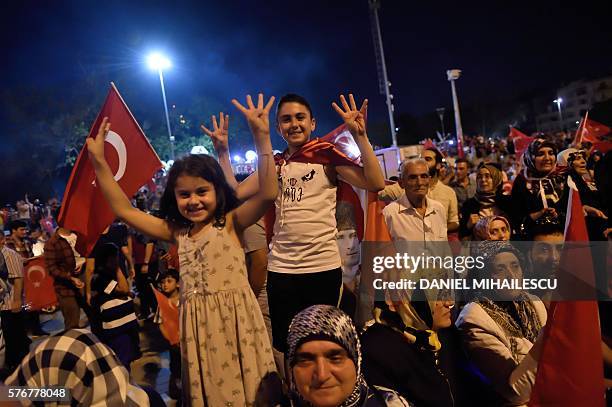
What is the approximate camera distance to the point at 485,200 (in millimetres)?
4867

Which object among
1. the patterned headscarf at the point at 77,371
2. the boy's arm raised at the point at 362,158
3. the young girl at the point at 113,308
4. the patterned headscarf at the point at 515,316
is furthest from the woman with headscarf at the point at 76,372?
the young girl at the point at 113,308

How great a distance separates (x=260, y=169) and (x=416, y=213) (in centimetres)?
212

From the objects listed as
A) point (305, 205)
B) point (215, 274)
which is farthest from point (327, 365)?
point (305, 205)

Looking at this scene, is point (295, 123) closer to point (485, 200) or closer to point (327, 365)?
point (327, 365)

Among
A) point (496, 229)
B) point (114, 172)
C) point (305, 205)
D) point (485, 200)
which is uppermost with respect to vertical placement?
point (114, 172)

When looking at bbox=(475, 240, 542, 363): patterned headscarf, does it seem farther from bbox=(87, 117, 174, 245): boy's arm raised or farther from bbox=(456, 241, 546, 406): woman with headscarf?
bbox=(87, 117, 174, 245): boy's arm raised

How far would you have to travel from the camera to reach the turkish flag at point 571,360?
214cm

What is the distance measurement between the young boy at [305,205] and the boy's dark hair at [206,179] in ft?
1.21

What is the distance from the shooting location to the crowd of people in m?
1.80

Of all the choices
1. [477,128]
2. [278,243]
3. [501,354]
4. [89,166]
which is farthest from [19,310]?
[477,128]

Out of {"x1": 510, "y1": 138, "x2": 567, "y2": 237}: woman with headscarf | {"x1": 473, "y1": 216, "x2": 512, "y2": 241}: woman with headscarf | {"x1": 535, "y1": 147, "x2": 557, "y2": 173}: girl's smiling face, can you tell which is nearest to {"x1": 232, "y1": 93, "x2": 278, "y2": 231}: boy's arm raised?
{"x1": 473, "y1": 216, "x2": 512, "y2": 241}: woman with headscarf

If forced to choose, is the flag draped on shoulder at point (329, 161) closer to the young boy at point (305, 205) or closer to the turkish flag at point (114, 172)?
the young boy at point (305, 205)

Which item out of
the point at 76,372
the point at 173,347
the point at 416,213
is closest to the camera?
the point at 76,372

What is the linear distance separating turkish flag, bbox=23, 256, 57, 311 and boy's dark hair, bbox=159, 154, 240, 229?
4953mm
